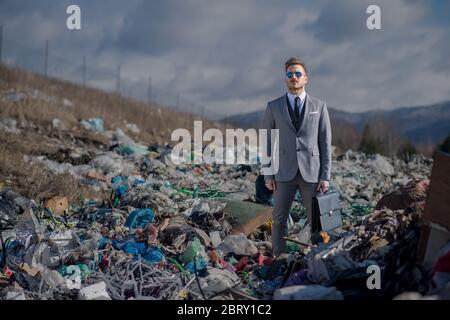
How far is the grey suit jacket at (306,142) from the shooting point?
4164 mm

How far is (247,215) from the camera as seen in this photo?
570cm

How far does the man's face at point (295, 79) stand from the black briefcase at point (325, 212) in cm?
96

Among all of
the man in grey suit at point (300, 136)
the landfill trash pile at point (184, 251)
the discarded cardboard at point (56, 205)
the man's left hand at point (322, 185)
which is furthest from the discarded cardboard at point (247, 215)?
the discarded cardboard at point (56, 205)

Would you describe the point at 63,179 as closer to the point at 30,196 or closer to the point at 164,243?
the point at 30,196

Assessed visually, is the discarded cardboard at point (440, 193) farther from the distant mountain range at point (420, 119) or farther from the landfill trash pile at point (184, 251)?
the distant mountain range at point (420, 119)

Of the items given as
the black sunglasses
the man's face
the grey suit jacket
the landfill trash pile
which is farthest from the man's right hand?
the black sunglasses

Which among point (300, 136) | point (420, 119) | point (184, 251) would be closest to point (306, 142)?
point (300, 136)

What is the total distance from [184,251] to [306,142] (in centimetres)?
150

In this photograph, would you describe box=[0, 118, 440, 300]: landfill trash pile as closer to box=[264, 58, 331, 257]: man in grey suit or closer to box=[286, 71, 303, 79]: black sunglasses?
box=[264, 58, 331, 257]: man in grey suit

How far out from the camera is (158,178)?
9.76 metres

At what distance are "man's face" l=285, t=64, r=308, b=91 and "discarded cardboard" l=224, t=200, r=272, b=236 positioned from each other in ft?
6.54
